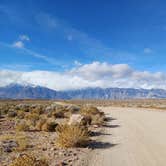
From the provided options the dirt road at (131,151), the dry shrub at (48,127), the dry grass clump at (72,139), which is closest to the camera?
the dirt road at (131,151)

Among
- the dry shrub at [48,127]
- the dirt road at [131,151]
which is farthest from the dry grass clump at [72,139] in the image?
the dry shrub at [48,127]

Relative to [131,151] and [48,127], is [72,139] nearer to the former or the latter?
[131,151]

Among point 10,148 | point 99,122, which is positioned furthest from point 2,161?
point 99,122

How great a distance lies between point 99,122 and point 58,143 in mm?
11604

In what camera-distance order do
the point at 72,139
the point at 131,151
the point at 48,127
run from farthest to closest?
the point at 48,127 < the point at 72,139 < the point at 131,151

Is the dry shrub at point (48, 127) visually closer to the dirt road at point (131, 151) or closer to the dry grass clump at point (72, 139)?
the dirt road at point (131, 151)

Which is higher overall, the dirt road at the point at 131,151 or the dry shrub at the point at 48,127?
the dry shrub at the point at 48,127

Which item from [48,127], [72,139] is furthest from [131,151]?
[48,127]

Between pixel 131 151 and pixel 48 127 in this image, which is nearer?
pixel 131 151

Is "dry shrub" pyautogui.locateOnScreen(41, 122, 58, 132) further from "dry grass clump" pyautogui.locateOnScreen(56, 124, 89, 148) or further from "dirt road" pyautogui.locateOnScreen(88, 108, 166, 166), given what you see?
"dry grass clump" pyautogui.locateOnScreen(56, 124, 89, 148)

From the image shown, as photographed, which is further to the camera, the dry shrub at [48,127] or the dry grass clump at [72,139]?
the dry shrub at [48,127]

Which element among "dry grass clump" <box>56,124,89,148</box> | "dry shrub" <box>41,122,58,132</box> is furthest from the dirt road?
"dry shrub" <box>41,122,58,132</box>

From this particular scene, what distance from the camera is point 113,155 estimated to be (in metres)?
12.3

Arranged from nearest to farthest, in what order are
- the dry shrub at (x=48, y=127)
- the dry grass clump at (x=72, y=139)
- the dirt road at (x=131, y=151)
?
the dirt road at (x=131, y=151) < the dry grass clump at (x=72, y=139) < the dry shrub at (x=48, y=127)
